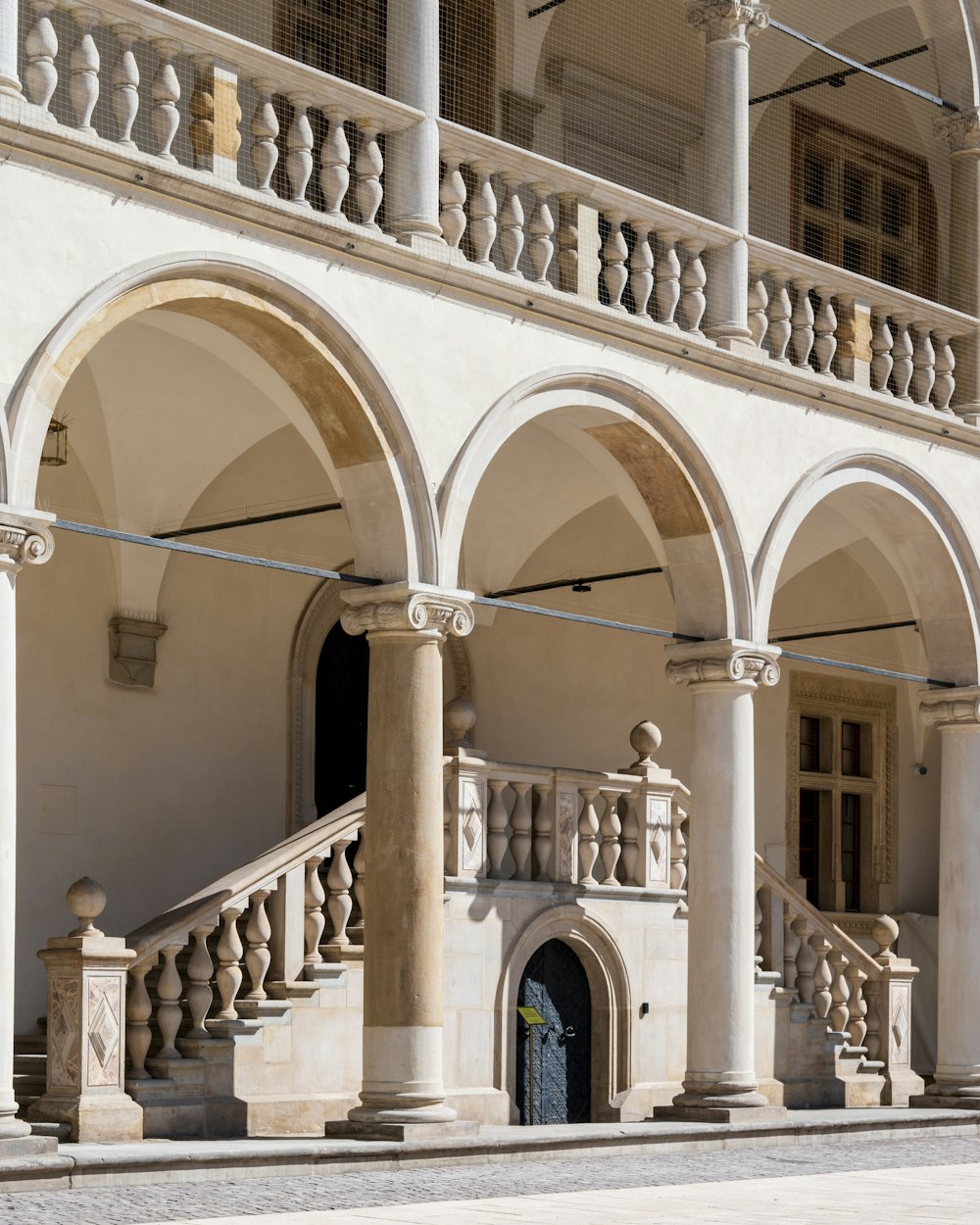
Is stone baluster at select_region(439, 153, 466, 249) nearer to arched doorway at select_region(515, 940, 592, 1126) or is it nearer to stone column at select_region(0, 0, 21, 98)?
stone column at select_region(0, 0, 21, 98)

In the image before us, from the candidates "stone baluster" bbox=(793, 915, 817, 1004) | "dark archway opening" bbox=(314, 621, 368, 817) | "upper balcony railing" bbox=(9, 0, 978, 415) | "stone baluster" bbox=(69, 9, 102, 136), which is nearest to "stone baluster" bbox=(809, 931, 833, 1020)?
"stone baluster" bbox=(793, 915, 817, 1004)

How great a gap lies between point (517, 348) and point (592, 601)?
5.18 metres

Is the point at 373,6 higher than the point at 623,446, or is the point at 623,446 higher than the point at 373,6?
the point at 373,6

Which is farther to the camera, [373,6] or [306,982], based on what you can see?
[373,6]

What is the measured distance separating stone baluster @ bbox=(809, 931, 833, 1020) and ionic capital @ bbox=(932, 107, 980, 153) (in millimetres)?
5128

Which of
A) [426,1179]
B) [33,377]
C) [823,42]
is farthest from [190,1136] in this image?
[823,42]

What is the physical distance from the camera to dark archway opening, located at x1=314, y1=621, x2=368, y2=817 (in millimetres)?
14422

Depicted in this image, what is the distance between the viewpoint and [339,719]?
1457 centimetres

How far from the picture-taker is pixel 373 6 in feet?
44.7

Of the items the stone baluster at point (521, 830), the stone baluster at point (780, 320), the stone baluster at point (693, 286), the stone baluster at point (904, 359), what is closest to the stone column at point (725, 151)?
the stone baluster at point (693, 286)

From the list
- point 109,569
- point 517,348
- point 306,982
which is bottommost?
point 306,982

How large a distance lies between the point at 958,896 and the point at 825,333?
363 cm

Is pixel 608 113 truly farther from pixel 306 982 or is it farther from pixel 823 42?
pixel 306 982

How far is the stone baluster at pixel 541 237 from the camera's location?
11.2 metres
